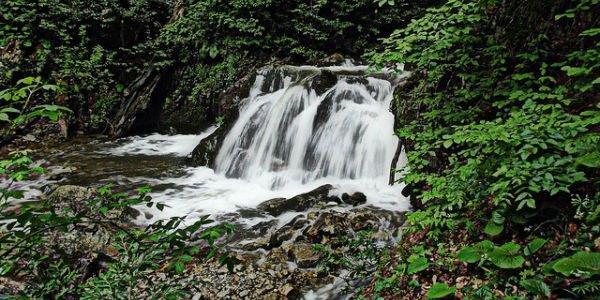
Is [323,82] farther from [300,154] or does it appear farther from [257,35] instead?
[257,35]

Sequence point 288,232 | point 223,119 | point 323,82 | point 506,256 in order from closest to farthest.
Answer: point 506,256, point 288,232, point 323,82, point 223,119

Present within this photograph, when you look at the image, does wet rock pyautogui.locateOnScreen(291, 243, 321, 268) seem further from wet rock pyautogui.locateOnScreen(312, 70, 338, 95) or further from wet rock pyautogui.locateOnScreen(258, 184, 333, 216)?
wet rock pyautogui.locateOnScreen(312, 70, 338, 95)

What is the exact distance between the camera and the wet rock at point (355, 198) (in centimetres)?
652

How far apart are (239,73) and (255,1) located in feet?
8.02

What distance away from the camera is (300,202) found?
6574 mm

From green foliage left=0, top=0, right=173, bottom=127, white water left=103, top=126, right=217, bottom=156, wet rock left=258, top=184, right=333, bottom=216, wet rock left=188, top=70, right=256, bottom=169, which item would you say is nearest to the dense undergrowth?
wet rock left=258, top=184, right=333, bottom=216

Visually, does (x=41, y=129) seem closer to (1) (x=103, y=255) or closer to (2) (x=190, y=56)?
(2) (x=190, y=56)

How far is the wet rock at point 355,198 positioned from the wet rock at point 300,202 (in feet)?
1.04

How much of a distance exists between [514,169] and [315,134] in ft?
20.0

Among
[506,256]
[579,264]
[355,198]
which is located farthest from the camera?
[355,198]

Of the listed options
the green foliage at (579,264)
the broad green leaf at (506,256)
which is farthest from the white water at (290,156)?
the green foliage at (579,264)

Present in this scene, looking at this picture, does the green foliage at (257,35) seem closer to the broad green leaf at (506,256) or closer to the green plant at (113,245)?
the green plant at (113,245)

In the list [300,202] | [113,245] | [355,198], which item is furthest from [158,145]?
[113,245]

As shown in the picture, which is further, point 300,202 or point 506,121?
point 300,202
